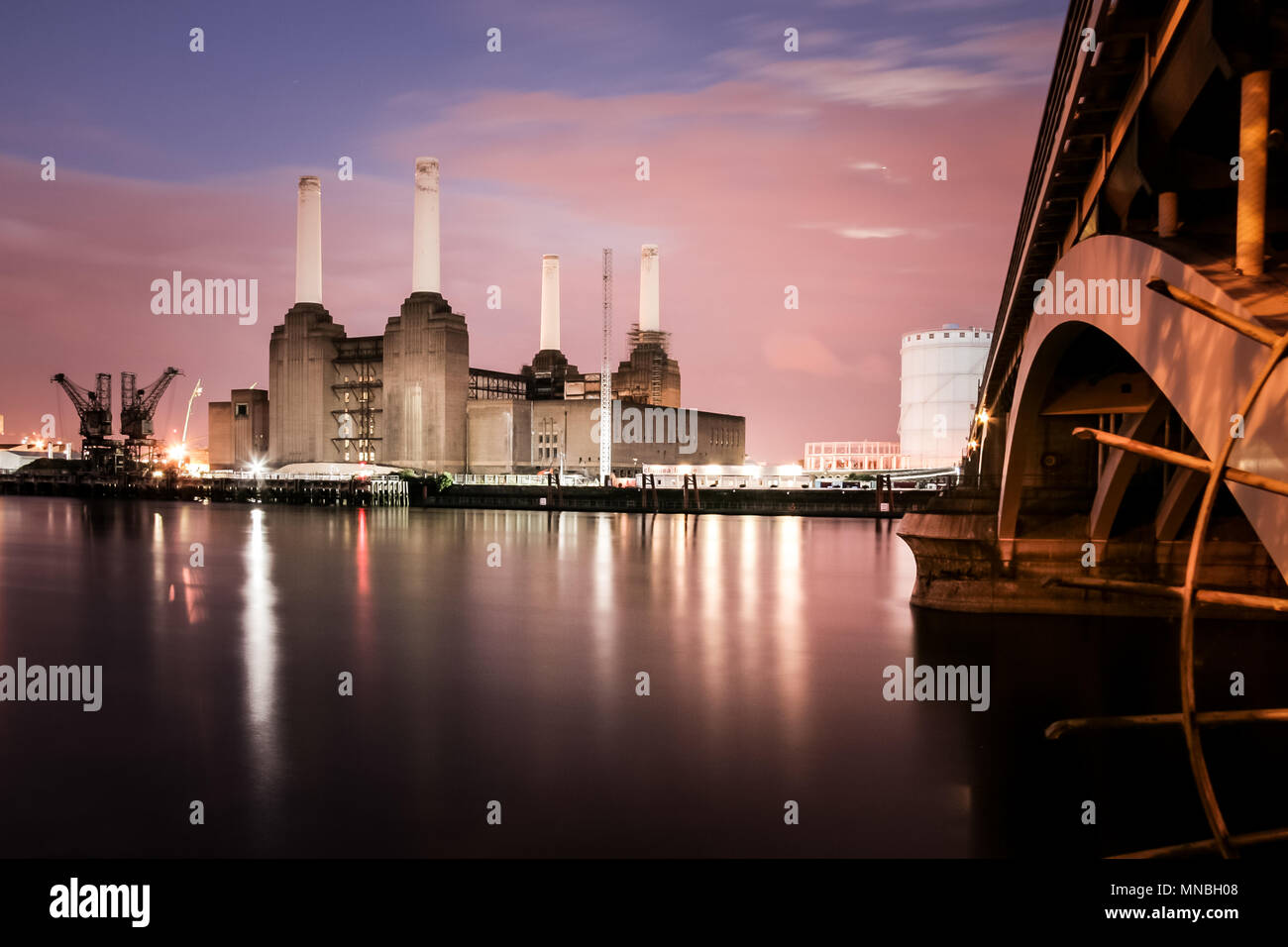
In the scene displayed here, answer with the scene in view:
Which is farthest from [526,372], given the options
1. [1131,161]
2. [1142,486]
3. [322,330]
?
[1131,161]

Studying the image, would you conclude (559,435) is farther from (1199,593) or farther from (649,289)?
(1199,593)

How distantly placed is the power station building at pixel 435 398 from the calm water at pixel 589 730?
282 ft

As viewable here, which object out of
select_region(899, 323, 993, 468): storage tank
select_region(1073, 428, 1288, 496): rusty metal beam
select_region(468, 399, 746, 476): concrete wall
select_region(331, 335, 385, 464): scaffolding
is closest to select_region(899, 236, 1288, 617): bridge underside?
select_region(1073, 428, 1288, 496): rusty metal beam

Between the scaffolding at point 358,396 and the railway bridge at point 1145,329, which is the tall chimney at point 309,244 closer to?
the scaffolding at point 358,396

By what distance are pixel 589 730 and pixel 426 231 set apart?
355 ft

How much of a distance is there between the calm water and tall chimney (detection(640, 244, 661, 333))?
115 m

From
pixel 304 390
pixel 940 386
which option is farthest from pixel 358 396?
pixel 940 386

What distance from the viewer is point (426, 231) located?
112 metres

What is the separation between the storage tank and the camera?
80.8 m

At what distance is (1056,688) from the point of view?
13.9m

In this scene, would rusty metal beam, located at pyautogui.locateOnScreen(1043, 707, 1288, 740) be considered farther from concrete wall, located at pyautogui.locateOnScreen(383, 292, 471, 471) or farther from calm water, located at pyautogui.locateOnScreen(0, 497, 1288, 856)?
concrete wall, located at pyautogui.locateOnScreen(383, 292, 471, 471)
